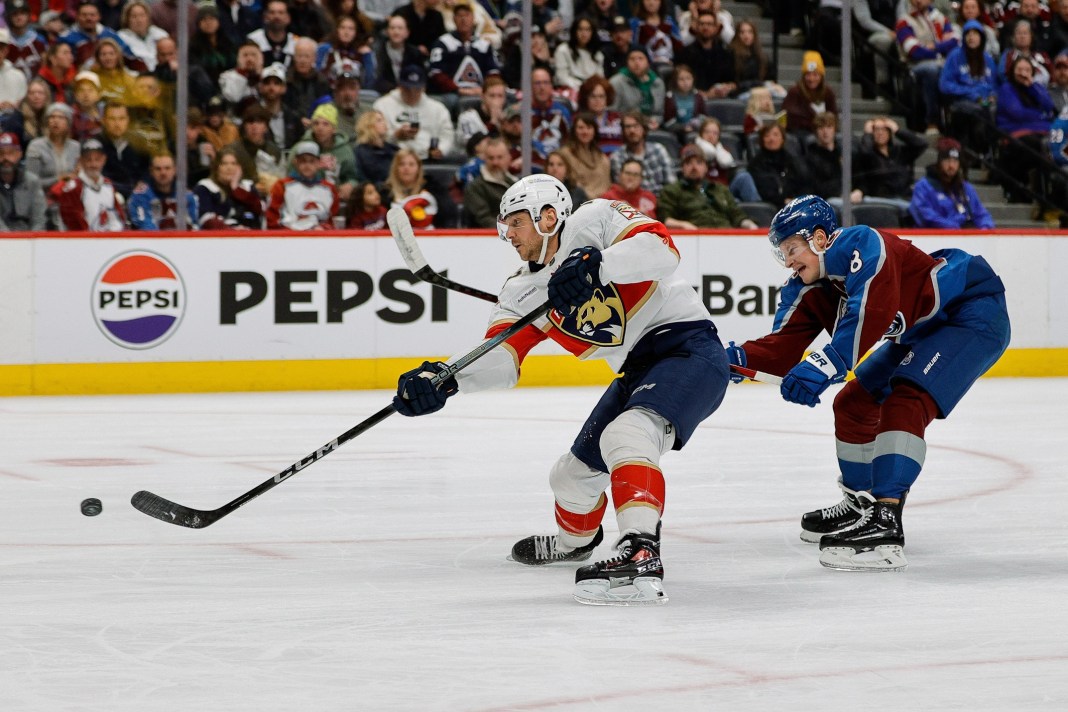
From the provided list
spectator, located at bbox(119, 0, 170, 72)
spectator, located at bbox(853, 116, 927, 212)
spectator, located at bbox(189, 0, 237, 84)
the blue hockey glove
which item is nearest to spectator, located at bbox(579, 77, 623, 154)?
spectator, located at bbox(853, 116, 927, 212)

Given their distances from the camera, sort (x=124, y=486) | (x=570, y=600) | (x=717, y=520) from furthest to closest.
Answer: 1. (x=124, y=486)
2. (x=717, y=520)
3. (x=570, y=600)

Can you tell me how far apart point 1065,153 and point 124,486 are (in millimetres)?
7934

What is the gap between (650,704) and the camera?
2.78 m

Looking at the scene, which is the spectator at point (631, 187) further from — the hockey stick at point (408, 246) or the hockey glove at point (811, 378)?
the hockey glove at point (811, 378)

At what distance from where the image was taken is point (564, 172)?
10094mm

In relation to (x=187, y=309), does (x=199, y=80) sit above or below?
above

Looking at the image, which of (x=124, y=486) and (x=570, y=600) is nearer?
(x=570, y=600)

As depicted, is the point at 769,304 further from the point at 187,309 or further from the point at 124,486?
the point at 124,486

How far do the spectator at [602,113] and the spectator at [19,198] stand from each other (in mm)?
3457

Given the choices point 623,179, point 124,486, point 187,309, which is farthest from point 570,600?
point 623,179

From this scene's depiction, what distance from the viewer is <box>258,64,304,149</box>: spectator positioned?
9.88m

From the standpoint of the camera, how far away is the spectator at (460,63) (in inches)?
419

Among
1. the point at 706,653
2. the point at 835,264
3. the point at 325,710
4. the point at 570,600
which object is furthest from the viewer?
the point at 835,264

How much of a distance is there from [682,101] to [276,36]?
9.07ft
